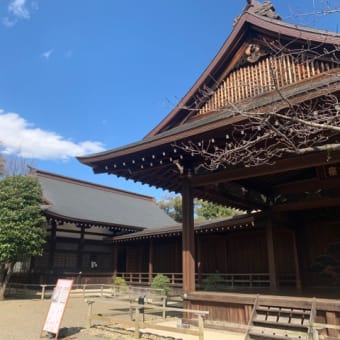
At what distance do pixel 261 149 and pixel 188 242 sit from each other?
10.9 ft

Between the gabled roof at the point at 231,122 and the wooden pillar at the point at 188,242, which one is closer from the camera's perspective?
the gabled roof at the point at 231,122

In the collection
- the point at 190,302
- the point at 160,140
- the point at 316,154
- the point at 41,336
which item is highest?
the point at 160,140

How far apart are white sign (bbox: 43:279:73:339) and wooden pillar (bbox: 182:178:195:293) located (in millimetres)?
2736

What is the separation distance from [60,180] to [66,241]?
738 centimetres

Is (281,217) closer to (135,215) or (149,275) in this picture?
(149,275)

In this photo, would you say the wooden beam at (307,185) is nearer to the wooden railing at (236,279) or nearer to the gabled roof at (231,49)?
the gabled roof at (231,49)

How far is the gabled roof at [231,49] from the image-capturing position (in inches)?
326

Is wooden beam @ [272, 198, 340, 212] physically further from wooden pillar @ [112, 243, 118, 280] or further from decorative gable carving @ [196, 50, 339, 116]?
wooden pillar @ [112, 243, 118, 280]

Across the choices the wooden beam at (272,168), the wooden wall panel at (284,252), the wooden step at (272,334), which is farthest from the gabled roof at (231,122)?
the wooden wall panel at (284,252)

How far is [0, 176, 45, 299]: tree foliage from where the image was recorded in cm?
1514

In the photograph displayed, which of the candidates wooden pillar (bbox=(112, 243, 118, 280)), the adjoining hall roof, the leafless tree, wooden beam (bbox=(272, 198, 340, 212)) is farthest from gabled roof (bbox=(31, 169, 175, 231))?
the leafless tree

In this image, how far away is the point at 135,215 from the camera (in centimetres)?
2709

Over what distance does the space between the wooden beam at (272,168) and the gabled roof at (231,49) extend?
182 cm

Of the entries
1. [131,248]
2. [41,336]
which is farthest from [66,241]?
[41,336]
